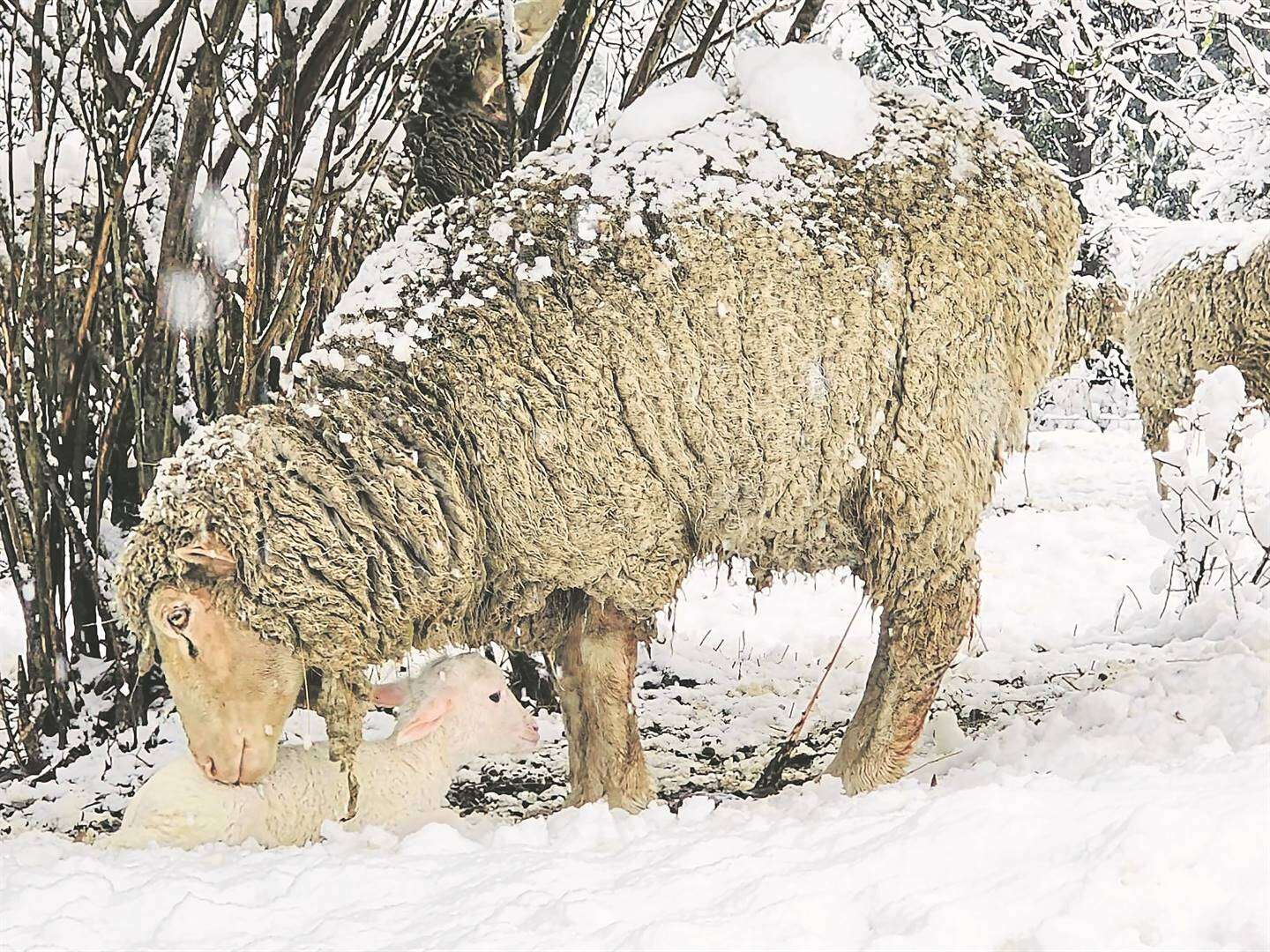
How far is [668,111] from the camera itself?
10.0 ft

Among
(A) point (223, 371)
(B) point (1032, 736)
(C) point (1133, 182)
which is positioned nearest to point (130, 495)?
(A) point (223, 371)

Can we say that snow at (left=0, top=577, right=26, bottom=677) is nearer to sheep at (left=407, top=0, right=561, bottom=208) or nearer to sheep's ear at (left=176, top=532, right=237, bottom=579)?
sheep's ear at (left=176, top=532, right=237, bottom=579)

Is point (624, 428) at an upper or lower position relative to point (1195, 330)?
lower

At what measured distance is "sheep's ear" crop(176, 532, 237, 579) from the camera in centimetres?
253

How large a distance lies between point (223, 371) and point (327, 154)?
Result: 68cm

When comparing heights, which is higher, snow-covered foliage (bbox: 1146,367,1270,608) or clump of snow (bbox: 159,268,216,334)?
clump of snow (bbox: 159,268,216,334)

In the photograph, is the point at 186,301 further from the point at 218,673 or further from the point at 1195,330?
the point at 1195,330

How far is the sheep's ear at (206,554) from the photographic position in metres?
2.53

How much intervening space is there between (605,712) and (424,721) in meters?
0.44

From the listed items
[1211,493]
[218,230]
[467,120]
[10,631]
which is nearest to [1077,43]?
[1211,493]

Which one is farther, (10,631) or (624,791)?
(10,631)

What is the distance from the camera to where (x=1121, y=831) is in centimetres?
172

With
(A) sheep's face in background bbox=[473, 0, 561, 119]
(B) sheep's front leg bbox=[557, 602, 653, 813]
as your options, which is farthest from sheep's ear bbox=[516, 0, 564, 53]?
(B) sheep's front leg bbox=[557, 602, 653, 813]

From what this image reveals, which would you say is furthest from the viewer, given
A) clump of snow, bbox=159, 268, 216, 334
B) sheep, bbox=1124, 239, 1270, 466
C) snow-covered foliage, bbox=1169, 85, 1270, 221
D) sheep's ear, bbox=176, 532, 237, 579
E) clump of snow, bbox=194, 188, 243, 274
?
snow-covered foliage, bbox=1169, 85, 1270, 221
